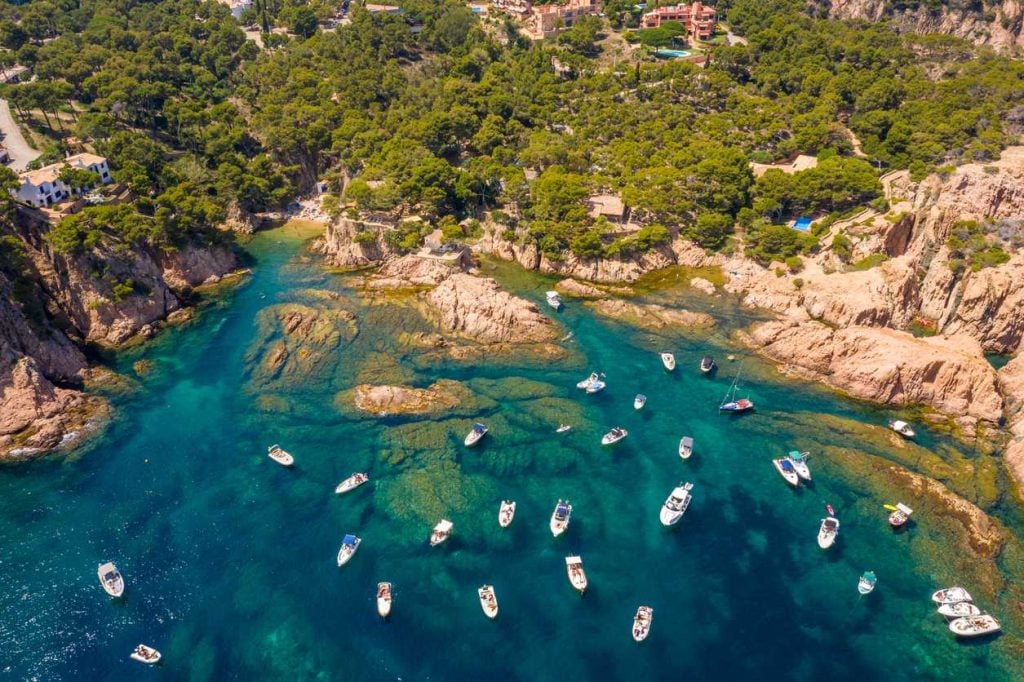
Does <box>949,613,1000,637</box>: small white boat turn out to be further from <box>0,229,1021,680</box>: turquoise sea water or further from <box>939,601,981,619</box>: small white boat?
<box>0,229,1021,680</box>: turquoise sea water

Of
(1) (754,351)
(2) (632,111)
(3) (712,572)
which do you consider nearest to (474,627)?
(3) (712,572)

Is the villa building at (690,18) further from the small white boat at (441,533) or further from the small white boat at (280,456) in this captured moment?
the small white boat at (441,533)

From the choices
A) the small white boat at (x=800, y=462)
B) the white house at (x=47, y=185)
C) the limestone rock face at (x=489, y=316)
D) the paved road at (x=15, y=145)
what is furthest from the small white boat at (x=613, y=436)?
the paved road at (x=15, y=145)

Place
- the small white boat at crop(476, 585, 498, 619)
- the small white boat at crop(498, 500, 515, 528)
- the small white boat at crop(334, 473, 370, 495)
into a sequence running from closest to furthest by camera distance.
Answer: the small white boat at crop(476, 585, 498, 619) → the small white boat at crop(498, 500, 515, 528) → the small white boat at crop(334, 473, 370, 495)

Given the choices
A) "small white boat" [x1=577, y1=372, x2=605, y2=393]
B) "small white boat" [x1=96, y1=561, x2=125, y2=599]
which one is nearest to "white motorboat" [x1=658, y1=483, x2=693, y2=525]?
"small white boat" [x1=577, y1=372, x2=605, y2=393]

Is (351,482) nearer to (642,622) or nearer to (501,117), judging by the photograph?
(642,622)
